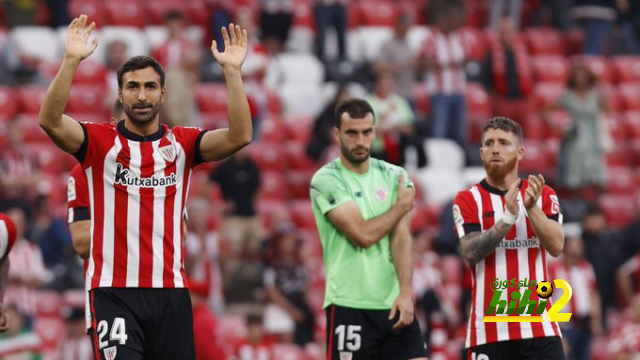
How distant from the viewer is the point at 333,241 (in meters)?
9.07

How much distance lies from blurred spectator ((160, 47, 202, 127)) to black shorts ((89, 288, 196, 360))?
8.88 m

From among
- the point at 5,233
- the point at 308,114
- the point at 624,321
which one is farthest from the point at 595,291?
the point at 5,233

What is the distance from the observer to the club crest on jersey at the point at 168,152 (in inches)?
314

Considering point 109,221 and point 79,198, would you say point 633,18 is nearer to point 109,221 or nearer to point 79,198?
point 79,198

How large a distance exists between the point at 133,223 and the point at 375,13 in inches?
539

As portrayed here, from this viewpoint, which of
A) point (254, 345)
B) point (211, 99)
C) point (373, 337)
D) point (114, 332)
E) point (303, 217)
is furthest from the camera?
point (211, 99)

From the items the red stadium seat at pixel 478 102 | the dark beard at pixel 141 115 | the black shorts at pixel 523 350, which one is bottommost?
the black shorts at pixel 523 350

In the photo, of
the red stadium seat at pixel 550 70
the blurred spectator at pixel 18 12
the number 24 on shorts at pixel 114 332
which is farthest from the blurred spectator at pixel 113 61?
the number 24 on shorts at pixel 114 332

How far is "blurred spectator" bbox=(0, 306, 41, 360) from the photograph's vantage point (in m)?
12.8

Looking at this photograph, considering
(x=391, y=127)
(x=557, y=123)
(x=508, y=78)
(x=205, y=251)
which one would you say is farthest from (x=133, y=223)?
(x=557, y=123)

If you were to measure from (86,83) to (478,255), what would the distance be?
10.5m

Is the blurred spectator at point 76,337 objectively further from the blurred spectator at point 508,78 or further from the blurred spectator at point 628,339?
the blurred spectator at point 508,78

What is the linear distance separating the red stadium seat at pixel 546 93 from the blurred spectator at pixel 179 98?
19.3 feet

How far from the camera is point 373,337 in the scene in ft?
29.2
